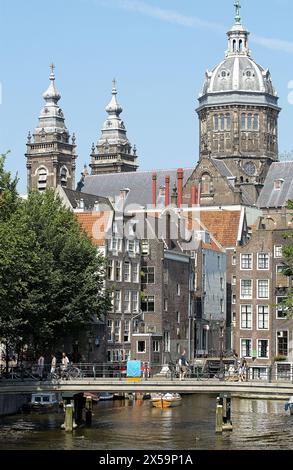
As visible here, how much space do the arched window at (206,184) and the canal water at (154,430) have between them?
258 ft

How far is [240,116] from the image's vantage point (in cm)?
19175

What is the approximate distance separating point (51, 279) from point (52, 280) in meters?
0.10

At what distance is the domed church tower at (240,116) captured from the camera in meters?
190

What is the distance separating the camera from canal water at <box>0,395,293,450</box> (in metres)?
65.4

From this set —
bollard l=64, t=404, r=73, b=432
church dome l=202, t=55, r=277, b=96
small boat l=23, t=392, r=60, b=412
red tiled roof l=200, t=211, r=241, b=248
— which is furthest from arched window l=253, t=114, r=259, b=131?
bollard l=64, t=404, r=73, b=432

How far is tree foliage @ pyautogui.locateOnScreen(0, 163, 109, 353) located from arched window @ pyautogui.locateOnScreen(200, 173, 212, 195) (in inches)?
2566

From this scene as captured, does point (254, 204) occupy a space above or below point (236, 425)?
above

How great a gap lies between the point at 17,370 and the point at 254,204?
93.0 metres

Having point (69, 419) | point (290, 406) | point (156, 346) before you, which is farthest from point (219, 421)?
point (156, 346)

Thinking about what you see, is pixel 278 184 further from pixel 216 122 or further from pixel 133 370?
pixel 133 370
